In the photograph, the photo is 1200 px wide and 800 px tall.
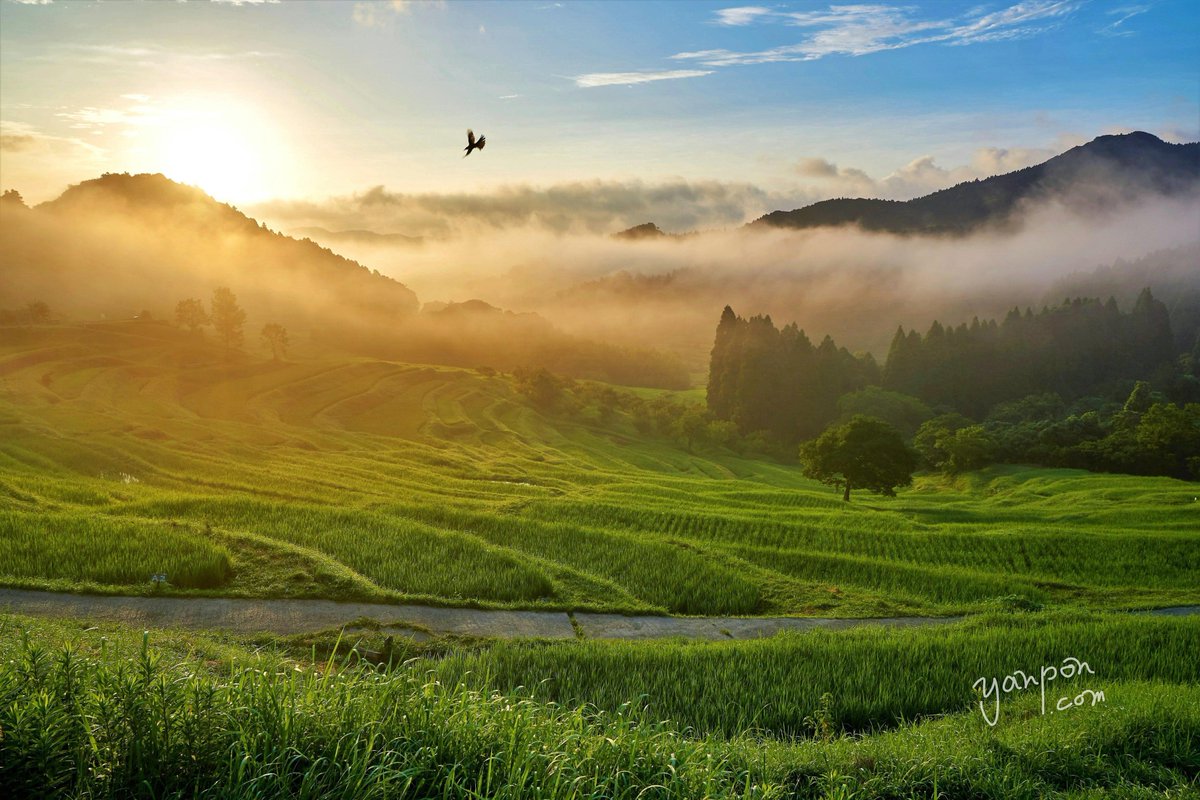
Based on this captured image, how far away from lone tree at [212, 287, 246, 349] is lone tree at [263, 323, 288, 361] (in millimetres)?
2764

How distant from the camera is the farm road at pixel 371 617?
12109mm

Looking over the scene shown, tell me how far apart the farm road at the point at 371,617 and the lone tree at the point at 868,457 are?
27.0 meters

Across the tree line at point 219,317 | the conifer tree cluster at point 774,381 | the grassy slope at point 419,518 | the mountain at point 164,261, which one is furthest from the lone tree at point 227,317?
the conifer tree cluster at point 774,381

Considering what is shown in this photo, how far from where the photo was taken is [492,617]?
13.7 m

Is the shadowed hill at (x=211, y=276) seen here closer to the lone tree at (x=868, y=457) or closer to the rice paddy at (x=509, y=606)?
the rice paddy at (x=509, y=606)

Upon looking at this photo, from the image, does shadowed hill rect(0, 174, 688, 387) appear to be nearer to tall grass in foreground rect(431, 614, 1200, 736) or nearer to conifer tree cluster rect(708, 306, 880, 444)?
conifer tree cluster rect(708, 306, 880, 444)

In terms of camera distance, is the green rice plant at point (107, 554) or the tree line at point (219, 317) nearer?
the green rice plant at point (107, 554)

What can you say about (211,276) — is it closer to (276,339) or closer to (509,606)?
(276,339)

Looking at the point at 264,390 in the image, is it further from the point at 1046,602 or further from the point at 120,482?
the point at 1046,602

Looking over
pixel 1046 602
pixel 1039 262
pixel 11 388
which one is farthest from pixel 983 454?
pixel 1039 262

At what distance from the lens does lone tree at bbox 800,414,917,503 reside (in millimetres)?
40562

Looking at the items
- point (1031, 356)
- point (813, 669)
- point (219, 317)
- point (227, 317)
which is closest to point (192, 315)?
point (219, 317)

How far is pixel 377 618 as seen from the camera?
1292 centimetres

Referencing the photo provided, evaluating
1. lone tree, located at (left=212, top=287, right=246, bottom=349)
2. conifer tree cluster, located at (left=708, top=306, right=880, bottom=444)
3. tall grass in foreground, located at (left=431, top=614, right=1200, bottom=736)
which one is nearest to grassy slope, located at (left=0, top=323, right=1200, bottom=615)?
lone tree, located at (left=212, top=287, right=246, bottom=349)
